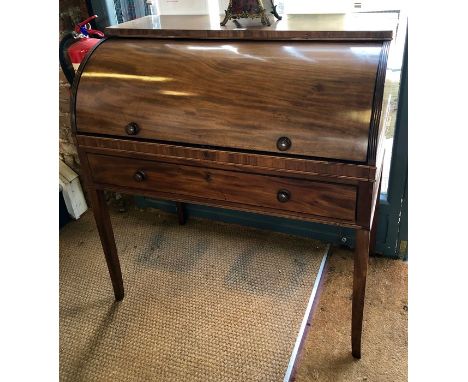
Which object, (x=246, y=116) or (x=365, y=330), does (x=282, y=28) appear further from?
(x=365, y=330)

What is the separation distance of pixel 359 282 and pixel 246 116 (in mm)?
619

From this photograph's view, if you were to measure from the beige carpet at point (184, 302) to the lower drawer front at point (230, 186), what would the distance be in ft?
1.91

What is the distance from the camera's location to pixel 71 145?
2309 mm

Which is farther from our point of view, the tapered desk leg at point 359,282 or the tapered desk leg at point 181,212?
the tapered desk leg at point 181,212

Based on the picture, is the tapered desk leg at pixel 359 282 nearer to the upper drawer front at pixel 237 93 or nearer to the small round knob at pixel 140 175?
the upper drawer front at pixel 237 93

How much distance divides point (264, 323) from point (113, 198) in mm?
1233

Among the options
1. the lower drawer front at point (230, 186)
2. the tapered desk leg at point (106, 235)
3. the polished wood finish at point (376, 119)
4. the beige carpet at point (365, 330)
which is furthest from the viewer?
the tapered desk leg at point (106, 235)

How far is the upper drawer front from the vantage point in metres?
1.05

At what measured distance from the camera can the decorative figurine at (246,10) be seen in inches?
51.4

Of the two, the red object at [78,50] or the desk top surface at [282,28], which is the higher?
the desk top surface at [282,28]

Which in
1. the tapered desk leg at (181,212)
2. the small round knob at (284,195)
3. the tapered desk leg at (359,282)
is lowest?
the tapered desk leg at (181,212)

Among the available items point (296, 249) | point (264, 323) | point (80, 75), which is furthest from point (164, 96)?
point (296, 249)

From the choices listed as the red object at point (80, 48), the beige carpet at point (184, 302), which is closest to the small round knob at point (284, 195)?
the beige carpet at point (184, 302)

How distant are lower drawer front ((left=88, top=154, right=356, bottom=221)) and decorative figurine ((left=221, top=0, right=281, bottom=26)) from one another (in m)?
0.50
